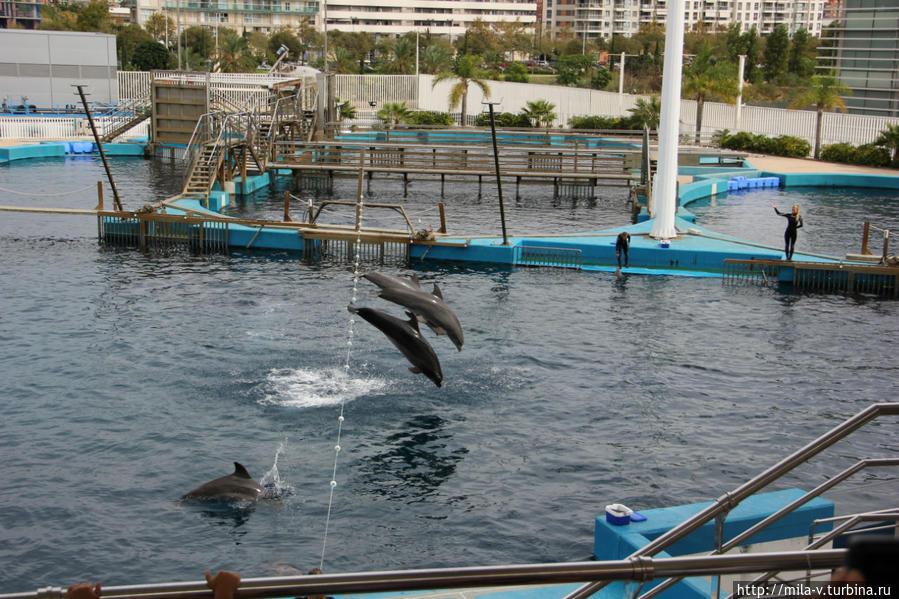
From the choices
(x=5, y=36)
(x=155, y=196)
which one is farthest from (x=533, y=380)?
(x=5, y=36)

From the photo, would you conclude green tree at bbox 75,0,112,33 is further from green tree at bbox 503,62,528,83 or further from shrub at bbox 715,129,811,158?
shrub at bbox 715,129,811,158

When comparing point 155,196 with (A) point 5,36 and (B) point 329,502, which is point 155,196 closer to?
(B) point 329,502

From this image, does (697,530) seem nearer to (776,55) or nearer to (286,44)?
(776,55)

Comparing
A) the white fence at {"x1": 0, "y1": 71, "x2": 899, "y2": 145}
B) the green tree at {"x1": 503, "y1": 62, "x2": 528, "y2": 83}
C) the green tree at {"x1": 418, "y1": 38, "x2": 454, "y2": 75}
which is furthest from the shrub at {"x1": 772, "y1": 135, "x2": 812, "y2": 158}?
the green tree at {"x1": 418, "y1": 38, "x2": 454, "y2": 75}

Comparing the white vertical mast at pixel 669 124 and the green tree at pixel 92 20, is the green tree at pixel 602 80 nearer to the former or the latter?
the green tree at pixel 92 20

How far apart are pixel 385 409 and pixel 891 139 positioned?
44.9 m

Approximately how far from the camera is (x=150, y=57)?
274ft

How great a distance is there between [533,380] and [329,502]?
621 centimetres

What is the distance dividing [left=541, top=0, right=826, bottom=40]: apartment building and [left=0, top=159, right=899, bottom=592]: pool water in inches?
5564

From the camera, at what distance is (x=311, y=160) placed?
44688 millimetres

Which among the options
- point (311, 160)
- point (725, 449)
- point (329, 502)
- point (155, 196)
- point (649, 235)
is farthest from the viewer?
point (311, 160)

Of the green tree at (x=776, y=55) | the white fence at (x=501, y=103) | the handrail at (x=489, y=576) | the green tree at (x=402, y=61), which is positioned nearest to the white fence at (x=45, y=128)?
the white fence at (x=501, y=103)

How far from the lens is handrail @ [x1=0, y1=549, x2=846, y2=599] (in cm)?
381

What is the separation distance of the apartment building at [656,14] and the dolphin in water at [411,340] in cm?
14916
